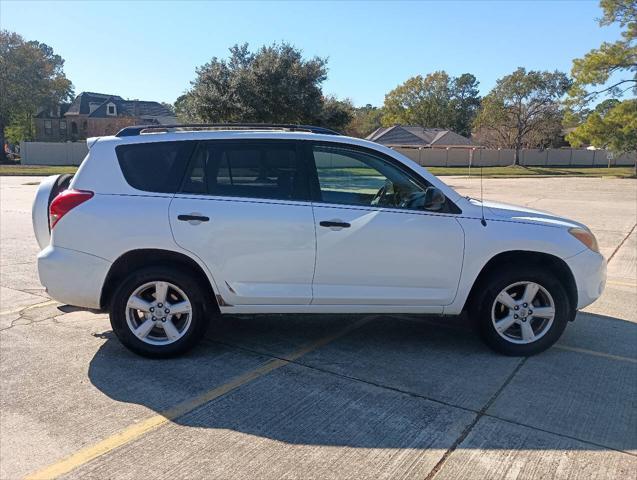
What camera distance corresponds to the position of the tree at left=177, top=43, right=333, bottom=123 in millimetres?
30469

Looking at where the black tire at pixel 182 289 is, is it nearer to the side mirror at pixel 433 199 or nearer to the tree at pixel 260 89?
the side mirror at pixel 433 199

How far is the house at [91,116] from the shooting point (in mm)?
67312

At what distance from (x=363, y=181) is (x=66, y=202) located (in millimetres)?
2425

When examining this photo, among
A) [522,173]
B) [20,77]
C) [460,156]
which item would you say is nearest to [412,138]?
[460,156]

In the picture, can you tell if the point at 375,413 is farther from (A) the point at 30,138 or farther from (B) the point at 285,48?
(A) the point at 30,138

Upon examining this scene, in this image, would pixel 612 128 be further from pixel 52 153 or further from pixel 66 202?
pixel 52 153

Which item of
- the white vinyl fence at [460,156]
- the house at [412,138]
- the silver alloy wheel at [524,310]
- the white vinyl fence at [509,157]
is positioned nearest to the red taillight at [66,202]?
the silver alloy wheel at [524,310]

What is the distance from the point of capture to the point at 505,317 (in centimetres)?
459

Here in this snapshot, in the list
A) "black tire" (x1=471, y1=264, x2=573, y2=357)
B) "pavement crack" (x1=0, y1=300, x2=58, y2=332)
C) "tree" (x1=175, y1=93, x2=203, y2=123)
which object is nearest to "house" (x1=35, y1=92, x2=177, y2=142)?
"tree" (x1=175, y1=93, x2=203, y2=123)

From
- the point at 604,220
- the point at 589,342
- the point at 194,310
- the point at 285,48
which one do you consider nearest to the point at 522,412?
the point at 589,342

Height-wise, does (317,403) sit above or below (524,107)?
below

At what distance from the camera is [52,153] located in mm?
48156

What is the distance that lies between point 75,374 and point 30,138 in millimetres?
75706

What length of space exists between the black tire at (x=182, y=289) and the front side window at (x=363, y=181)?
51.1 inches
